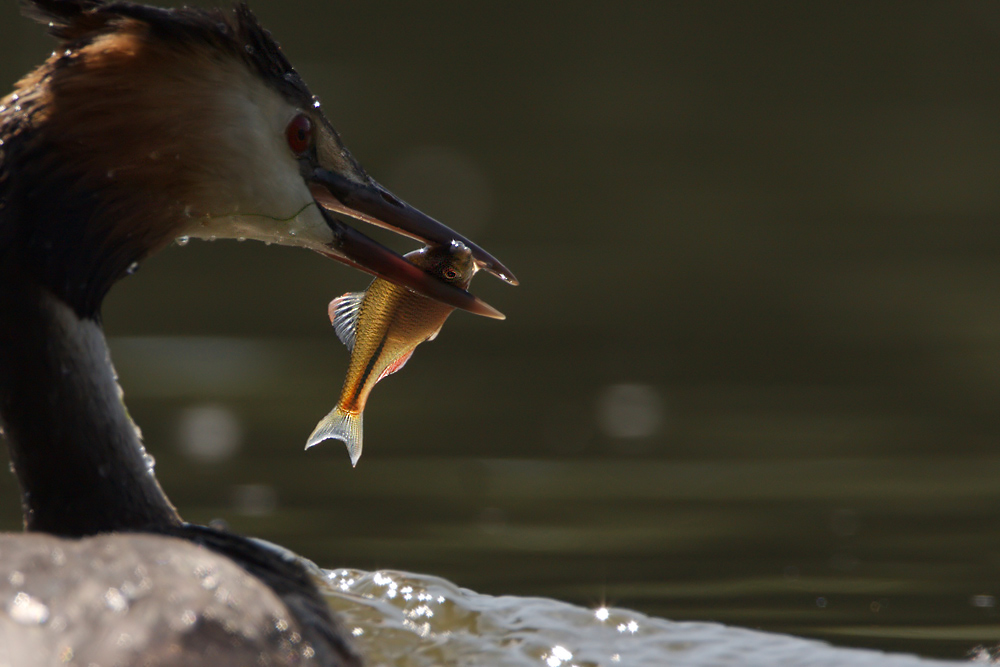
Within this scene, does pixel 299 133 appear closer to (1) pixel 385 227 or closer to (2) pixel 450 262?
(1) pixel 385 227

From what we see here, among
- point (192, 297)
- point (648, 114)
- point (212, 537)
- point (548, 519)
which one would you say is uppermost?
point (648, 114)

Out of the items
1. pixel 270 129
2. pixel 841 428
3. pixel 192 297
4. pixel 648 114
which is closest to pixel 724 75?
pixel 648 114

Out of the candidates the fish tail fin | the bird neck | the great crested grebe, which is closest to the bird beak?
the great crested grebe

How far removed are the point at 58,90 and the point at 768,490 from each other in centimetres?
388

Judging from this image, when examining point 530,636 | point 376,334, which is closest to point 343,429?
point 376,334

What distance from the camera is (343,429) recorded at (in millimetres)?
4914

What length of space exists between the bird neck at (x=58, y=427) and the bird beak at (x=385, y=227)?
84cm

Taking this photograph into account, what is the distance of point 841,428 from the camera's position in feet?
26.3

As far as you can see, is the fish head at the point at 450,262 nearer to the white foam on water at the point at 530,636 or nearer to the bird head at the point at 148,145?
the bird head at the point at 148,145

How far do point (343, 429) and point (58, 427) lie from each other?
3.02 feet

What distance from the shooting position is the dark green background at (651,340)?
20.4 ft

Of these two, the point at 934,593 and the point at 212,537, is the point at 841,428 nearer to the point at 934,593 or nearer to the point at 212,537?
the point at 934,593

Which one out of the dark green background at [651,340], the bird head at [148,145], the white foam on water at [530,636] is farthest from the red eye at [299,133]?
the dark green background at [651,340]

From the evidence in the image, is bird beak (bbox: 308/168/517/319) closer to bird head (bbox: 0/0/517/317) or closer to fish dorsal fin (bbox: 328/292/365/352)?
bird head (bbox: 0/0/517/317)
